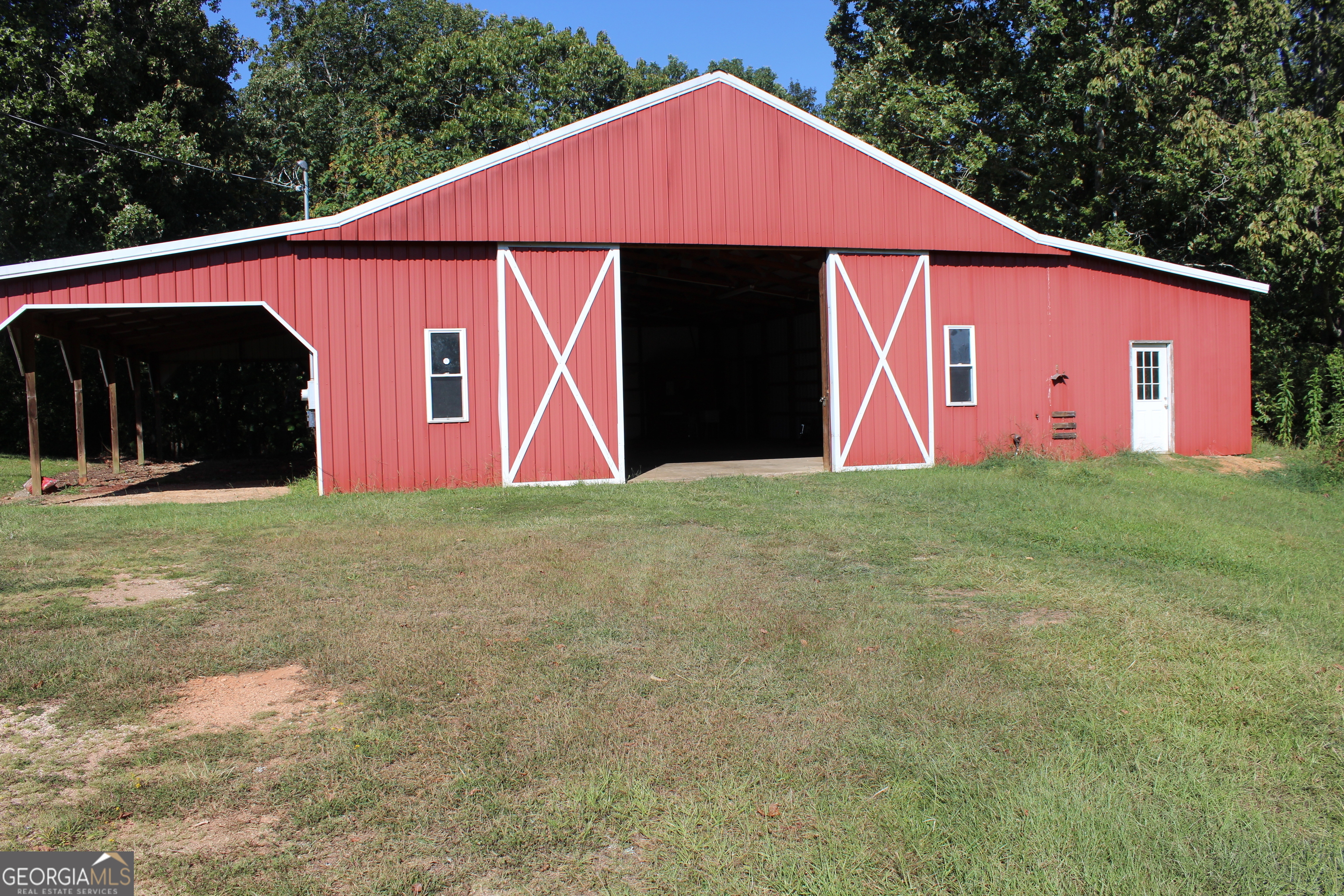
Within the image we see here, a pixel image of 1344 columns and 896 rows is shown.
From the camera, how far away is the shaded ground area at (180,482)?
489 inches

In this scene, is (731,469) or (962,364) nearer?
(962,364)

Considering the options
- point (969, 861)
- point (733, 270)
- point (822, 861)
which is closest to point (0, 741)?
point (822, 861)

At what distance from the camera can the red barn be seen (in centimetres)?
1211

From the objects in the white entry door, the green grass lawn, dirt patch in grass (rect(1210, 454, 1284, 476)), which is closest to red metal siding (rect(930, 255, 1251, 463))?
the white entry door

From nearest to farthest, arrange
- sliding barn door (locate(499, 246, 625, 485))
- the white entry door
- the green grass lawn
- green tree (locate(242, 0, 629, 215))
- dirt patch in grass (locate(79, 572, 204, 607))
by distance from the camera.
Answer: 1. the green grass lawn
2. dirt patch in grass (locate(79, 572, 204, 607))
3. sliding barn door (locate(499, 246, 625, 485))
4. the white entry door
5. green tree (locate(242, 0, 629, 215))

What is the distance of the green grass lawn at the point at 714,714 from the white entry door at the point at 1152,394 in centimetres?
790

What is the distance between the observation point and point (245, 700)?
14.8 ft

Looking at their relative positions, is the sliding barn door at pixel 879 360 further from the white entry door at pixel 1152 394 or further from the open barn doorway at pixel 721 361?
the white entry door at pixel 1152 394

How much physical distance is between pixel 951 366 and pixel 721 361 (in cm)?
1217

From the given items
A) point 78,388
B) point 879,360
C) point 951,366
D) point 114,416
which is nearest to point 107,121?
point 114,416

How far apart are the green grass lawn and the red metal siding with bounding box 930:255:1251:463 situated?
664 centimetres

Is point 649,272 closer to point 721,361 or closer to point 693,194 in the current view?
point 693,194

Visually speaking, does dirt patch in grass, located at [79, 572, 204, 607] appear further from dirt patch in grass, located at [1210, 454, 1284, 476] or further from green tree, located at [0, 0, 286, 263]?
green tree, located at [0, 0, 286, 263]

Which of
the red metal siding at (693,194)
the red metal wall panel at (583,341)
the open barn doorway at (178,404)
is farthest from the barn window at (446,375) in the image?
the open barn doorway at (178,404)
